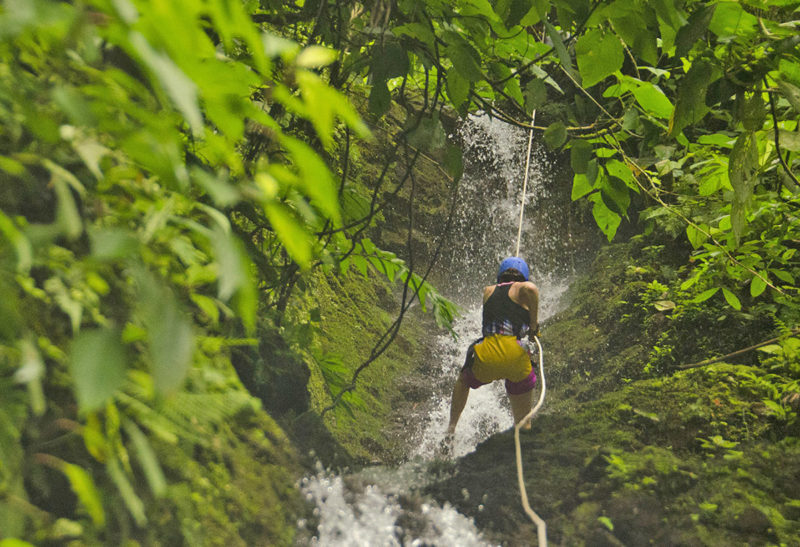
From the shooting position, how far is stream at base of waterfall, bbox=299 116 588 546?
1998 mm

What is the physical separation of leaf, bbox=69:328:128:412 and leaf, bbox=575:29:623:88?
1435mm

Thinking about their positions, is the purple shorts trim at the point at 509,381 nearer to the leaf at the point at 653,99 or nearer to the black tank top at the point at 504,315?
the black tank top at the point at 504,315

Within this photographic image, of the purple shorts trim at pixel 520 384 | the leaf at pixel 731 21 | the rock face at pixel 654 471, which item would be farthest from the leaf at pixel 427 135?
the purple shorts trim at pixel 520 384

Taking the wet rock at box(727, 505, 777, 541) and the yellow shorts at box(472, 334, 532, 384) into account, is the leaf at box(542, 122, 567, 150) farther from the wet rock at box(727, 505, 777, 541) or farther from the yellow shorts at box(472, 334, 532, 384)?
the yellow shorts at box(472, 334, 532, 384)

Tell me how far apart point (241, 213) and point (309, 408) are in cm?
123

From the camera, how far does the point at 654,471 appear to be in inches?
99.8

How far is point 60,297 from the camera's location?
0.80m

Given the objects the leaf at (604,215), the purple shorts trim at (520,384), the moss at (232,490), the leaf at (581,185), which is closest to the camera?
the moss at (232,490)

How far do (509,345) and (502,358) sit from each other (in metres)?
0.11

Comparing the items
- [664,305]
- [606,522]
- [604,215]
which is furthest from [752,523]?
[664,305]

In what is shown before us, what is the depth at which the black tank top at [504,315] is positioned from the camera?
3691 mm

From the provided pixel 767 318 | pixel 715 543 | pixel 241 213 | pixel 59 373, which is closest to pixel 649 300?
pixel 767 318

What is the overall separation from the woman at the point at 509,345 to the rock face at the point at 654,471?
0.95 ft

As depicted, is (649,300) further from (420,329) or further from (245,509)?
(245,509)
